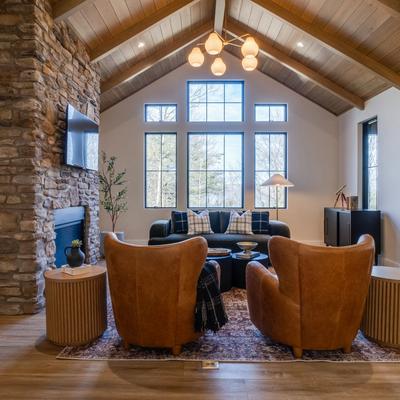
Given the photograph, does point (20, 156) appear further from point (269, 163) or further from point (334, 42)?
point (269, 163)

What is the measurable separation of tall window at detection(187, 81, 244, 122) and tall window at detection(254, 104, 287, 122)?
363 mm

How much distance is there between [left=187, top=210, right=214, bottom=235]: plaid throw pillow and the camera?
5402 millimetres

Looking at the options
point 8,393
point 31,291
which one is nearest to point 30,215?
point 31,291

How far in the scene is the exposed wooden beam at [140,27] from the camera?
4539 millimetres

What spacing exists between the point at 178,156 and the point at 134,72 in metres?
1.93

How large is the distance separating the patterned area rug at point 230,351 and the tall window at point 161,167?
4.41m

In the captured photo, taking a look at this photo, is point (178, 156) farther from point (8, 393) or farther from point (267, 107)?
point (8, 393)

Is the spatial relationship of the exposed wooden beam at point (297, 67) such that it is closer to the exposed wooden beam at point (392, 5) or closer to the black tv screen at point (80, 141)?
the exposed wooden beam at point (392, 5)

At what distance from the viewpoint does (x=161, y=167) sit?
7031 mm

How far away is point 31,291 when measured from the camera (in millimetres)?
3281

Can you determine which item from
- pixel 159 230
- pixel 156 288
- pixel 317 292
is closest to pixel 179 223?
pixel 159 230

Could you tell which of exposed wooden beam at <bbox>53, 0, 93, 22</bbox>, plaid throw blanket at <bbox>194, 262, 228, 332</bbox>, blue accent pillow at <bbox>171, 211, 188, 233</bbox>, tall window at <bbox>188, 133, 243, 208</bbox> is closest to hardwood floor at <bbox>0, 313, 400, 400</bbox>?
plaid throw blanket at <bbox>194, 262, 228, 332</bbox>

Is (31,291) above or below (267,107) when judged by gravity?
below

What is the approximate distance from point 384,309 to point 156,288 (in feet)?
5.69
